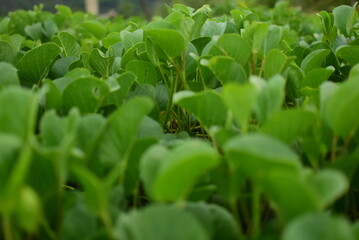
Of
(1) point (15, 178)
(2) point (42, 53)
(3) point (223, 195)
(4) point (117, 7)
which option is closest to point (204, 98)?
(3) point (223, 195)

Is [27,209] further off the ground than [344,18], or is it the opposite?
[27,209]

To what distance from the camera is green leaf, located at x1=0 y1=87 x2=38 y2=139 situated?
50cm

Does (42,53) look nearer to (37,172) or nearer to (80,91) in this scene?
(80,91)

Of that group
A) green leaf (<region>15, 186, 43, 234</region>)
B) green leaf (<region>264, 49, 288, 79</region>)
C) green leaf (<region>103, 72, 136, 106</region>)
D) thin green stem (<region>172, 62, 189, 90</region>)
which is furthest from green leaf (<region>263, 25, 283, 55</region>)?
green leaf (<region>15, 186, 43, 234</region>)

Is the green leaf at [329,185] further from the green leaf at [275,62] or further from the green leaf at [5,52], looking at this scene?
the green leaf at [5,52]

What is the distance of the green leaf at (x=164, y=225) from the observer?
1.50ft

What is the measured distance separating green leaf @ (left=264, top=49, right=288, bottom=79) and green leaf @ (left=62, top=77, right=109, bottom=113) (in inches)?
13.3

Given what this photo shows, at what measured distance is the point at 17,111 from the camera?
0.51m

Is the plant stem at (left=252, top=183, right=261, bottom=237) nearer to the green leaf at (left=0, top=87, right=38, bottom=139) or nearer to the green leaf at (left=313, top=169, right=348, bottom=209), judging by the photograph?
the green leaf at (left=313, top=169, right=348, bottom=209)

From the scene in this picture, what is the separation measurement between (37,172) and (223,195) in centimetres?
22

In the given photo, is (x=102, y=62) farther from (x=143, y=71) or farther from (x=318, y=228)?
(x=318, y=228)

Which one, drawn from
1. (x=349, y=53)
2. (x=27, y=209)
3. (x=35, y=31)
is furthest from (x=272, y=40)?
(x=35, y=31)

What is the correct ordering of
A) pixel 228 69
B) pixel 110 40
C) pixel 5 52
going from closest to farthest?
pixel 228 69
pixel 5 52
pixel 110 40

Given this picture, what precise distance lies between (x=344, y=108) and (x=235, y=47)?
345 mm
